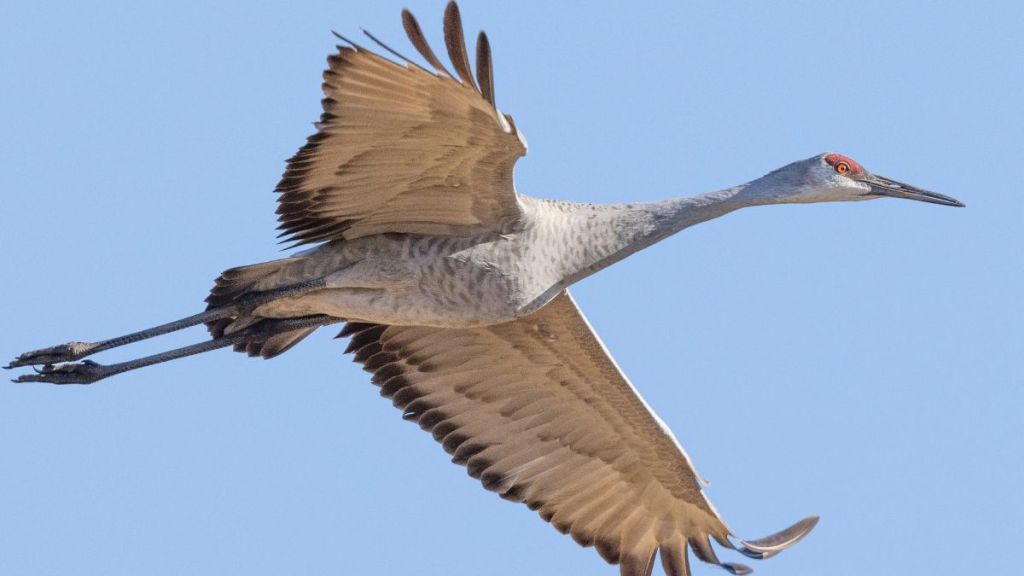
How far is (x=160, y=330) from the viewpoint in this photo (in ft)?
42.6

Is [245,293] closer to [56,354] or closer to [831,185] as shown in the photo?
[56,354]

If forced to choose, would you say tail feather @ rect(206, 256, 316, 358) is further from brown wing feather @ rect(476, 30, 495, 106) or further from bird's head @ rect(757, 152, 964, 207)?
bird's head @ rect(757, 152, 964, 207)

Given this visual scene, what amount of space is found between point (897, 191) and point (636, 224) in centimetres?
226

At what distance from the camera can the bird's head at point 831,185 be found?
1284 centimetres

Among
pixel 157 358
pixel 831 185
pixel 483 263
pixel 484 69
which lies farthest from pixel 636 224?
pixel 157 358

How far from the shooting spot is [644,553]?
14.0 metres

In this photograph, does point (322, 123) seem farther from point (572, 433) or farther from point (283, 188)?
point (572, 433)

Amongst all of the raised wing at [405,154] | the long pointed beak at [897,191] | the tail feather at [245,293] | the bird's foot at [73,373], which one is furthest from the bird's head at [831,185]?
the bird's foot at [73,373]

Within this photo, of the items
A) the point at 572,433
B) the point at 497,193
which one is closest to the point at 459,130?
the point at 497,193

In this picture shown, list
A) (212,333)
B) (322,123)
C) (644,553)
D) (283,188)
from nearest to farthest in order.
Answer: (322,123) < (283,188) < (212,333) < (644,553)

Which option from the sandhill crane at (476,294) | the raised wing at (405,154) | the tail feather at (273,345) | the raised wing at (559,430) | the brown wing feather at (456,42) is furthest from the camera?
the raised wing at (559,430)

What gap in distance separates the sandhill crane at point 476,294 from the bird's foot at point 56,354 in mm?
17

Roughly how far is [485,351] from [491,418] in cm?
57

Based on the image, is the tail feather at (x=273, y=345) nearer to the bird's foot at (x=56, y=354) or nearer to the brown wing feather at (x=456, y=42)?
the bird's foot at (x=56, y=354)
